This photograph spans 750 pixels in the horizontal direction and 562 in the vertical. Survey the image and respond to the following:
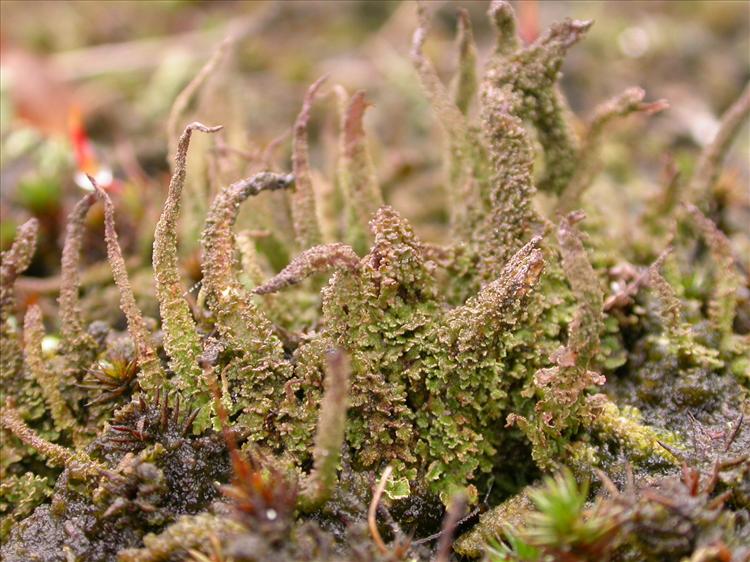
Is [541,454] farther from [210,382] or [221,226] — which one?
[221,226]

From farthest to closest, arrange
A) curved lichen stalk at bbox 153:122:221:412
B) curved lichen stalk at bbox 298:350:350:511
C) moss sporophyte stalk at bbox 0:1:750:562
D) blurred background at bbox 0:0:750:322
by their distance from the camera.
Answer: blurred background at bbox 0:0:750:322 < curved lichen stalk at bbox 153:122:221:412 < moss sporophyte stalk at bbox 0:1:750:562 < curved lichen stalk at bbox 298:350:350:511

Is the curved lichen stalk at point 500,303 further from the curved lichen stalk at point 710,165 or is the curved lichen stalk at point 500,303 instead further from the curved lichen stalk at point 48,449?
the curved lichen stalk at point 710,165

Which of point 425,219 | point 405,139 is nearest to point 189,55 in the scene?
point 405,139

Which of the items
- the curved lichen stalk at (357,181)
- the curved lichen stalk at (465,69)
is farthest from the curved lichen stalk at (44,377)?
the curved lichen stalk at (465,69)

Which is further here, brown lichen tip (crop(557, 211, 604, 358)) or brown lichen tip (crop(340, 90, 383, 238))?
brown lichen tip (crop(340, 90, 383, 238))

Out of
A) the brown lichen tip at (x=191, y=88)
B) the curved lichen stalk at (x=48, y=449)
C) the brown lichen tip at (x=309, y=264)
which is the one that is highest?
the brown lichen tip at (x=191, y=88)

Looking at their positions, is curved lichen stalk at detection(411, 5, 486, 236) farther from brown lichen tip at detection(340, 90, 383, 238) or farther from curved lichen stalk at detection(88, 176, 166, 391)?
curved lichen stalk at detection(88, 176, 166, 391)

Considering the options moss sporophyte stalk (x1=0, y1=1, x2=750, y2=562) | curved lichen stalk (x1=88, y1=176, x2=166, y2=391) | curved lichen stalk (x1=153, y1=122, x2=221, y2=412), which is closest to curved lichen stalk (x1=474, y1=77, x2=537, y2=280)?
moss sporophyte stalk (x1=0, y1=1, x2=750, y2=562)

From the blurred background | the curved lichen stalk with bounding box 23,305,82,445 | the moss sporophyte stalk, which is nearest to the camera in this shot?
the moss sporophyte stalk
